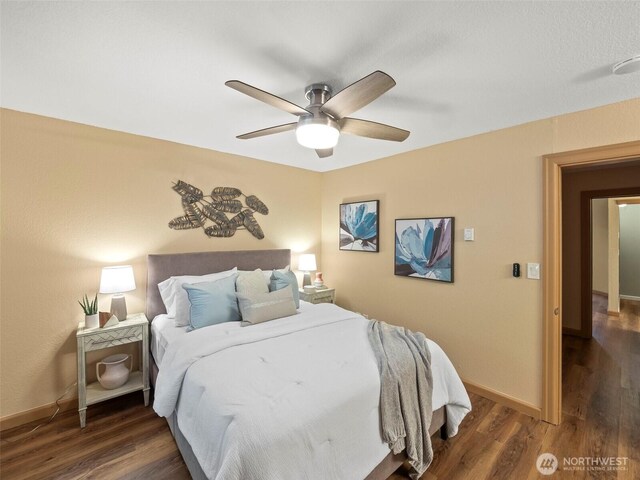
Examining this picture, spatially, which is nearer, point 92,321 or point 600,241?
point 92,321

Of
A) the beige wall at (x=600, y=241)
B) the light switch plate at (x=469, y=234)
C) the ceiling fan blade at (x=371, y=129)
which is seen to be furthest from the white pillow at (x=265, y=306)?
the beige wall at (x=600, y=241)

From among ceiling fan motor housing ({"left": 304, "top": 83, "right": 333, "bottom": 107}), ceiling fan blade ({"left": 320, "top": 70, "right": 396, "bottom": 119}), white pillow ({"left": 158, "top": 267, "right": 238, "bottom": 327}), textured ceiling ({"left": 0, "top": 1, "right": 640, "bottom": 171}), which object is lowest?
white pillow ({"left": 158, "top": 267, "right": 238, "bottom": 327})

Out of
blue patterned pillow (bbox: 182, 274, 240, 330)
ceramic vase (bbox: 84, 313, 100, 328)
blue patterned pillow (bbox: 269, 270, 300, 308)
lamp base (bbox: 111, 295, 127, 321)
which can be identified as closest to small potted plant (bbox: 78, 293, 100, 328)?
ceramic vase (bbox: 84, 313, 100, 328)

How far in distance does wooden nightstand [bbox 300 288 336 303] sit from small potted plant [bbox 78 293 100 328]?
2.11 meters

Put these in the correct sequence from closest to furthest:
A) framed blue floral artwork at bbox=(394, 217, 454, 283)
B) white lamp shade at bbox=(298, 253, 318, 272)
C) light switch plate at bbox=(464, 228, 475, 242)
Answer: light switch plate at bbox=(464, 228, 475, 242) → framed blue floral artwork at bbox=(394, 217, 454, 283) → white lamp shade at bbox=(298, 253, 318, 272)

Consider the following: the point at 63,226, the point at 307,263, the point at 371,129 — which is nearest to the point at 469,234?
the point at 371,129

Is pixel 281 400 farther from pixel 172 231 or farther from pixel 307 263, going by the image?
pixel 307 263

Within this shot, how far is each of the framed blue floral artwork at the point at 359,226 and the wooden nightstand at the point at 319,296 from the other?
0.68 metres

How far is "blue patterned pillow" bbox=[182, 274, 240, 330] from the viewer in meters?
2.30

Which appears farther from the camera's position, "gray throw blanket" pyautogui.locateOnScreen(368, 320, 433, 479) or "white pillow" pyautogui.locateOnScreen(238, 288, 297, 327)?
"white pillow" pyautogui.locateOnScreen(238, 288, 297, 327)

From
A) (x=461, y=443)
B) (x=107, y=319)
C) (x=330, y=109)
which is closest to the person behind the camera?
(x=330, y=109)

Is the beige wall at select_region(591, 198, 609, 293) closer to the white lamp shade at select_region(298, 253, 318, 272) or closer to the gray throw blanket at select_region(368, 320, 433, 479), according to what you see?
the white lamp shade at select_region(298, 253, 318, 272)

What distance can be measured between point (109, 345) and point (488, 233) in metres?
3.46

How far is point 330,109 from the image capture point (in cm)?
162
